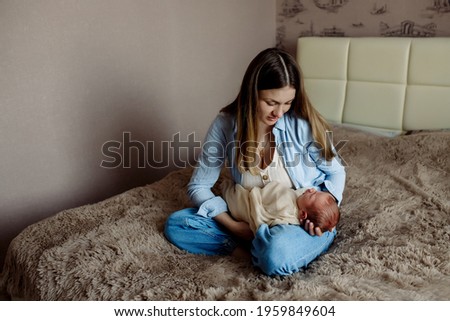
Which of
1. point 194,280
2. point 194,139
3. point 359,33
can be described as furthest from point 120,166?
point 359,33

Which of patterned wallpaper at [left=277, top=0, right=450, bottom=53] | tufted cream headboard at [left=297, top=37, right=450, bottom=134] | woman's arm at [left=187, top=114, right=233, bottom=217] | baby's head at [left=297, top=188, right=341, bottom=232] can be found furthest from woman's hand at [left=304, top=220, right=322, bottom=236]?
patterned wallpaper at [left=277, top=0, right=450, bottom=53]

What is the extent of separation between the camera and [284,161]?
1.43 metres

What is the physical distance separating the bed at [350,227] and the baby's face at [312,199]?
16 cm

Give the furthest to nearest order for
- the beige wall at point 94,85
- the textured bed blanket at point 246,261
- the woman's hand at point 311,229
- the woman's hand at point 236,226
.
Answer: the beige wall at point 94,85
the woman's hand at point 236,226
the woman's hand at point 311,229
the textured bed blanket at point 246,261

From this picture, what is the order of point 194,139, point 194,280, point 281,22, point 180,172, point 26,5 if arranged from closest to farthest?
point 194,280
point 26,5
point 180,172
point 194,139
point 281,22

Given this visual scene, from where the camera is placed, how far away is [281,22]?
2.62 metres

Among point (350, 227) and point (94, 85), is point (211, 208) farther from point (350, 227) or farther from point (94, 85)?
point (94, 85)

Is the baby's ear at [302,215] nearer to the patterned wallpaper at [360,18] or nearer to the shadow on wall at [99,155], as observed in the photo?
the shadow on wall at [99,155]

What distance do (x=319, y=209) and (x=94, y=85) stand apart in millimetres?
1127

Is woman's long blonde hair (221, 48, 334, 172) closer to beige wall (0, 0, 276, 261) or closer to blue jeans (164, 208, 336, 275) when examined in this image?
blue jeans (164, 208, 336, 275)

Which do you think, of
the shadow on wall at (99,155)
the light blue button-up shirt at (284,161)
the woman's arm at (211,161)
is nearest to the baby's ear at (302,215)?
the light blue button-up shirt at (284,161)

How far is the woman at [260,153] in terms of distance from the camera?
52.4 inches
